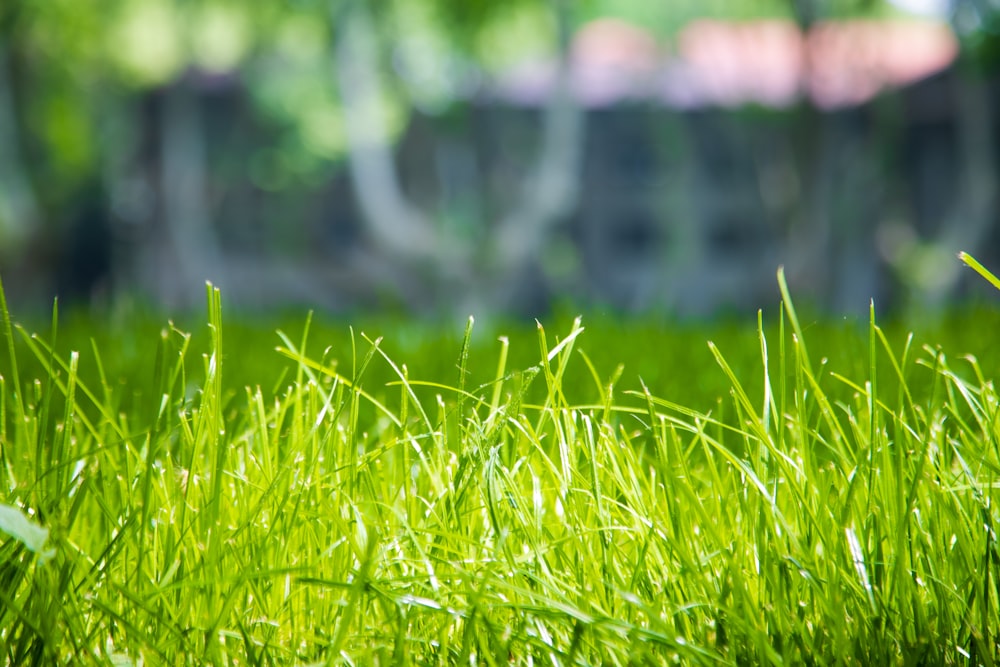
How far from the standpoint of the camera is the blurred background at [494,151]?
484 inches

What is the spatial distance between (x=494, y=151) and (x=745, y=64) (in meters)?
4.94

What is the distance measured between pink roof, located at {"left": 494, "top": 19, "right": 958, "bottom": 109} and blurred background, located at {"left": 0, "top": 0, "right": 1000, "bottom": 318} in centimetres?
5

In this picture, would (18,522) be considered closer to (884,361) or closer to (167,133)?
(884,361)

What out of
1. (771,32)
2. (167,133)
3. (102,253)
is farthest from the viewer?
(102,253)

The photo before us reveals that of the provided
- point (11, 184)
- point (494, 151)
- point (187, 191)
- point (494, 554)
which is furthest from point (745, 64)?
point (494, 554)

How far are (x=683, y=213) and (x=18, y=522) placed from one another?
50.8 ft

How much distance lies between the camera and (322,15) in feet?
43.3

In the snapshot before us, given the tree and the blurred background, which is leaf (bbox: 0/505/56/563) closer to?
the blurred background

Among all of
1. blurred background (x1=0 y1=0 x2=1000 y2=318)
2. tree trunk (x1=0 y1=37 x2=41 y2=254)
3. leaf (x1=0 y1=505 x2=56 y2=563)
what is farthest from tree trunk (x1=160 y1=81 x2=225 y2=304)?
leaf (x1=0 y1=505 x2=56 y2=563)

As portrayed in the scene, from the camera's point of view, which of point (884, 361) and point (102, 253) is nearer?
point (884, 361)

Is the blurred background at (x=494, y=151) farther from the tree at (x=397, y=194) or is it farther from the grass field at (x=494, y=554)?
the grass field at (x=494, y=554)

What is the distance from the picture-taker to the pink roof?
41.5 ft

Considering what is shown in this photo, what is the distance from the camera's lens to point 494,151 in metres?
17.8

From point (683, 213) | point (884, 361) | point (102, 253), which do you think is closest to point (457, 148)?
point (683, 213)
